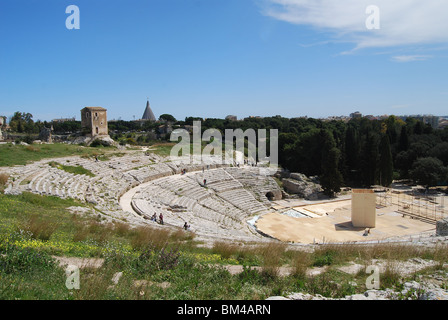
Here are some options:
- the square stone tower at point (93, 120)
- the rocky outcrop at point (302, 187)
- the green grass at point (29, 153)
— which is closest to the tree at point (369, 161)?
the rocky outcrop at point (302, 187)

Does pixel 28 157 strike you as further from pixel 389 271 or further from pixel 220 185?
pixel 389 271

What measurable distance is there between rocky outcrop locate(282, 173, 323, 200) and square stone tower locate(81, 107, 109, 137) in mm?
21346

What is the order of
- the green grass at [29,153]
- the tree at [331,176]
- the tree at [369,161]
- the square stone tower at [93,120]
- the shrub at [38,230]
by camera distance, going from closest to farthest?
the shrub at [38,230], the green grass at [29,153], the tree at [331,176], the square stone tower at [93,120], the tree at [369,161]

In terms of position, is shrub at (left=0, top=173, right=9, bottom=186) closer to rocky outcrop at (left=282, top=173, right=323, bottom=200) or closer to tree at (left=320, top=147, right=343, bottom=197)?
rocky outcrop at (left=282, top=173, right=323, bottom=200)

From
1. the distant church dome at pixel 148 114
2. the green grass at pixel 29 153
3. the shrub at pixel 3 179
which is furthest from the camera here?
the distant church dome at pixel 148 114

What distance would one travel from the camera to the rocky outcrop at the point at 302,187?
28969mm

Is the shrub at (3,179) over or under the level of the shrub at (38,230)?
over

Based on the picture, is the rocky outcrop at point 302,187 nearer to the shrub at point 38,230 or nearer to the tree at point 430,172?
the tree at point 430,172

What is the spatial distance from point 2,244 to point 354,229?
64.8ft

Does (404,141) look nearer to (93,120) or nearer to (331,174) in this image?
(331,174)

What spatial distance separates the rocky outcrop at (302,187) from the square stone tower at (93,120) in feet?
70.0

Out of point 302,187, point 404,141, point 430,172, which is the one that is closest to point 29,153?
point 302,187
